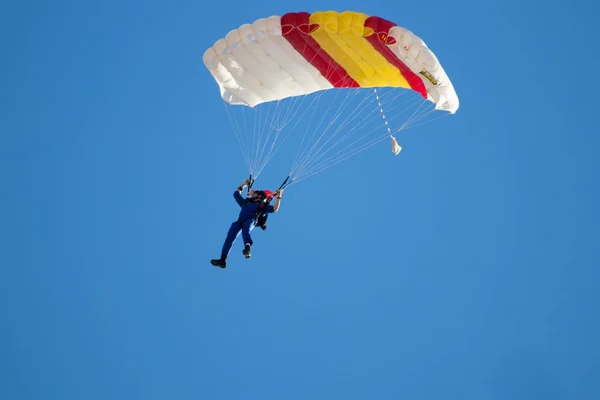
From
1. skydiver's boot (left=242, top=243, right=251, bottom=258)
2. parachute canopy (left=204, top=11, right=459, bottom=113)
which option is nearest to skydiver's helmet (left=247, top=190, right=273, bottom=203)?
skydiver's boot (left=242, top=243, right=251, bottom=258)

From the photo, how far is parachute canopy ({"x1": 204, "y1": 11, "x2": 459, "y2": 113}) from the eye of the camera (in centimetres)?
1364

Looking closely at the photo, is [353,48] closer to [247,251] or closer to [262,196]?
[262,196]

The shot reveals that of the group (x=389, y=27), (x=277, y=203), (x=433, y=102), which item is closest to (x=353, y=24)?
(x=389, y=27)

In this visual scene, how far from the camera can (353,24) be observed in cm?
1373

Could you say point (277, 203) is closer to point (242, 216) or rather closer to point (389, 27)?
point (242, 216)

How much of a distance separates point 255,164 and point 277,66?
148 cm

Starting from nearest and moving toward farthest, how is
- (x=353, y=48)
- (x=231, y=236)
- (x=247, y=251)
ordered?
1. (x=247, y=251)
2. (x=353, y=48)
3. (x=231, y=236)

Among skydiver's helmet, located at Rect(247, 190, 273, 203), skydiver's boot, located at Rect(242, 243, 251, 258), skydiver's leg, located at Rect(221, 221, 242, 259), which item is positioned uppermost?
skydiver's helmet, located at Rect(247, 190, 273, 203)

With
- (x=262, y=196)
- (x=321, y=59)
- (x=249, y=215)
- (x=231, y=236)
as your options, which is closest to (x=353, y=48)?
(x=321, y=59)

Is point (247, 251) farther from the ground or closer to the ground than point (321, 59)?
closer to the ground

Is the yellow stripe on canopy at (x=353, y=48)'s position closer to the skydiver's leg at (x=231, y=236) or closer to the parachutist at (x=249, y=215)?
the parachutist at (x=249, y=215)

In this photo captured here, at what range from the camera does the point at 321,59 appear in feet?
48.2

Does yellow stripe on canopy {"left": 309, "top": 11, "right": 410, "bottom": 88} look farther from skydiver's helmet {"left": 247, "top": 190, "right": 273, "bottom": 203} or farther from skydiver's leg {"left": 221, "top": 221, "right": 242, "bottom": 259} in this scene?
skydiver's leg {"left": 221, "top": 221, "right": 242, "bottom": 259}

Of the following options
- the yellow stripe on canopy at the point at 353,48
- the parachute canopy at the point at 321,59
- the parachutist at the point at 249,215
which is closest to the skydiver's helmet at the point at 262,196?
the parachutist at the point at 249,215
